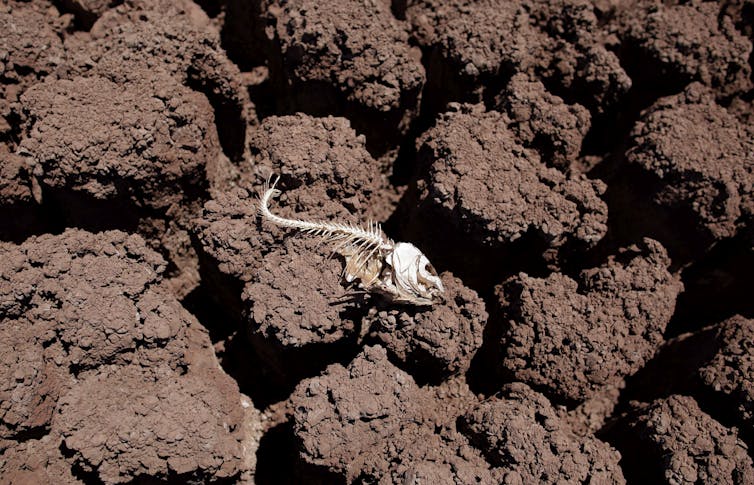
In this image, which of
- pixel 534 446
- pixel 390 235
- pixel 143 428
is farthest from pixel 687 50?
pixel 143 428

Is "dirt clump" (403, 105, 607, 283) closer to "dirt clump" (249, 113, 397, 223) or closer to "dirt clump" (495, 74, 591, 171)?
"dirt clump" (495, 74, 591, 171)

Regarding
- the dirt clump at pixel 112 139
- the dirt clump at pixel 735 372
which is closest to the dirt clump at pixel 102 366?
the dirt clump at pixel 112 139

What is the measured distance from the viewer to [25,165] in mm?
1707

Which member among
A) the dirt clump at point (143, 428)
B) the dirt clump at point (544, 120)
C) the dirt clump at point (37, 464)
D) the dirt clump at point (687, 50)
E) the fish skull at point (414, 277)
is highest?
the dirt clump at point (687, 50)

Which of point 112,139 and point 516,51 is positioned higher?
point 516,51

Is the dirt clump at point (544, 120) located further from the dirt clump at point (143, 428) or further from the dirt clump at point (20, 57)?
the dirt clump at point (20, 57)

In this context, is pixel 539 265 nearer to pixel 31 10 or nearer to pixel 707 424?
pixel 707 424

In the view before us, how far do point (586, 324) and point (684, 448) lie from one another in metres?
0.40

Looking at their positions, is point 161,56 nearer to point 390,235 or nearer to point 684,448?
point 390,235

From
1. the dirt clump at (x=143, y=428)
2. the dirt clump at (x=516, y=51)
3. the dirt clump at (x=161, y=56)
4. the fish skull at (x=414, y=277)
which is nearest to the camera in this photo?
the dirt clump at (x=143, y=428)

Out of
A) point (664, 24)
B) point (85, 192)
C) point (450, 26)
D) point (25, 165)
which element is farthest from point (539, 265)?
point (25, 165)

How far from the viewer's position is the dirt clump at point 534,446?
1.47 meters

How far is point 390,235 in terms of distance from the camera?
6.43 ft

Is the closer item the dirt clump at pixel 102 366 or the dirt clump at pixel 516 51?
the dirt clump at pixel 102 366
